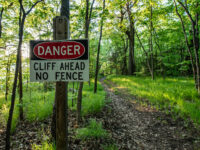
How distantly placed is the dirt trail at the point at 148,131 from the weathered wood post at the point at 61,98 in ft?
6.49

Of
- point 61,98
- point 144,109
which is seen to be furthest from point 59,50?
point 144,109

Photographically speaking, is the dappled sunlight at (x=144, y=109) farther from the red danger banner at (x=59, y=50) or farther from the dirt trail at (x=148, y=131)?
the red danger banner at (x=59, y=50)

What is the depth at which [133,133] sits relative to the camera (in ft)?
12.6

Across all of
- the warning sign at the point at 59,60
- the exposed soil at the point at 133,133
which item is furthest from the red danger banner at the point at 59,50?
the exposed soil at the point at 133,133

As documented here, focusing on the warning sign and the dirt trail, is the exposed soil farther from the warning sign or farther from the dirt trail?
the warning sign

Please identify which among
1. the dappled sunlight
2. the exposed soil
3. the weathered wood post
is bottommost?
the exposed soil

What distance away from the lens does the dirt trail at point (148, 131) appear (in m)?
3.20

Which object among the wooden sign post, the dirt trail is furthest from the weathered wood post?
the dirt trail

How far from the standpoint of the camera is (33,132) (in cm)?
397

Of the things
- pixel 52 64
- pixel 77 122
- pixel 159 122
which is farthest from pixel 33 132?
pixel 159 122

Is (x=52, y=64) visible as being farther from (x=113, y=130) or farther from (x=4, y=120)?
(x=4, y=120)

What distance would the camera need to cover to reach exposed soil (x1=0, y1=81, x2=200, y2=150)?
321 centimetres

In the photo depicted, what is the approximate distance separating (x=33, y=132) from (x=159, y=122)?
4673mm

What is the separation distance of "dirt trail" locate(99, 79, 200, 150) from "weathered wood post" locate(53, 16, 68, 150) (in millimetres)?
1978
